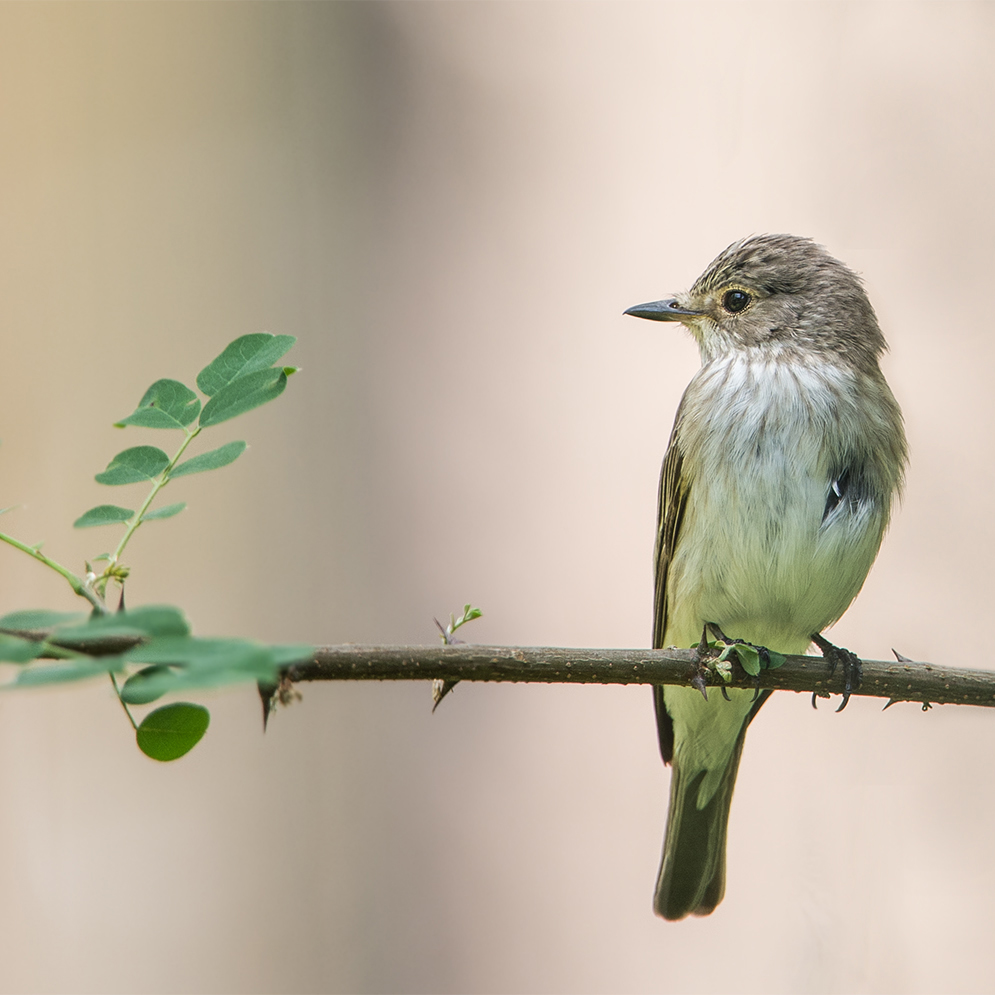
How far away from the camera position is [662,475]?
3664 mm

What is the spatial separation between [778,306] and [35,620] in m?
2.90

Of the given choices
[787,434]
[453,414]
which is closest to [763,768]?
[453,414]

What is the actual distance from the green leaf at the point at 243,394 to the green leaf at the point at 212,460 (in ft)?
0.19

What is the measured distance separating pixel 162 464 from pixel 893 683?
58.9 inches

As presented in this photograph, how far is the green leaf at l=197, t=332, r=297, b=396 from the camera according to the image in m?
1.76

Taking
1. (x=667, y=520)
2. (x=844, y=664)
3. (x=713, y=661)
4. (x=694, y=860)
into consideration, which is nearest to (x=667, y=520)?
(x=667, y=520)

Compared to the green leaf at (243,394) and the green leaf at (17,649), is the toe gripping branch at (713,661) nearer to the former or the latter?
the green leaf at (243,394)

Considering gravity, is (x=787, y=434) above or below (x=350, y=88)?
below

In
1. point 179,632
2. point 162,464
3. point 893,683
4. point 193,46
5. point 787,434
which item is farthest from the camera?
point 193,46

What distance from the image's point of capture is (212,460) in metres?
1.71

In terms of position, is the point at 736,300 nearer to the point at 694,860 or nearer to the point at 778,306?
the point at 778,306

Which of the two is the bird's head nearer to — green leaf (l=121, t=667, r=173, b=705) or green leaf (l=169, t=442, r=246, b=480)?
green leaf (l=169, t=442, r=246, b=480)

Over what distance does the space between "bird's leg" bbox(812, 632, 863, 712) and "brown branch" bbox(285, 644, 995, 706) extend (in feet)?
0.18

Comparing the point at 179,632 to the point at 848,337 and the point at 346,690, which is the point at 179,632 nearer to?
the point at 848,337
